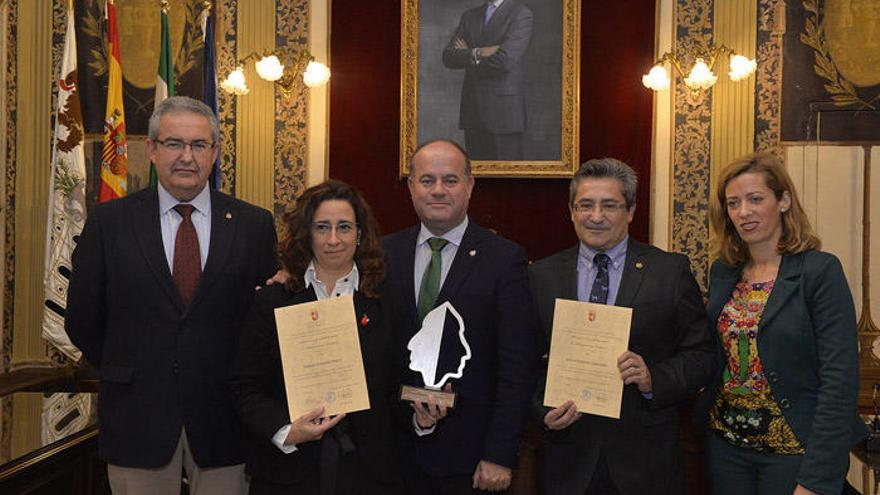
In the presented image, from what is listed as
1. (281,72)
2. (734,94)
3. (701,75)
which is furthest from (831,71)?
(281,72)

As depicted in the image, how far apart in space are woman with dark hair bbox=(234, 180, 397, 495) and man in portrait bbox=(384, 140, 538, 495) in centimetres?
11

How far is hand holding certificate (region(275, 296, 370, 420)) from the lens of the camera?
2.06 metres

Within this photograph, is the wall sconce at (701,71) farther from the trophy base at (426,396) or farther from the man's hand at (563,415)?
the trophy base at (426,396)

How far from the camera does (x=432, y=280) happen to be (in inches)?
93.9

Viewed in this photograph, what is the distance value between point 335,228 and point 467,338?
1.69 ft

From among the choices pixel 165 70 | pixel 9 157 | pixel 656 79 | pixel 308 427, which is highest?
pixel 656 79

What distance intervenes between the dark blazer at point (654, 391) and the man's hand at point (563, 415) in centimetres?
10

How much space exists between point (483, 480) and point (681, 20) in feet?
16.7

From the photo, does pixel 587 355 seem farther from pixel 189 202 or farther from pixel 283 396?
pixel 189 202

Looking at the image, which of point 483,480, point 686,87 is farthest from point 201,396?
point 686,87

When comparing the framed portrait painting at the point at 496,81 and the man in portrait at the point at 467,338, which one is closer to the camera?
the man in portrait at the point at 467,338

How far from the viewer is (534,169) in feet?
20.7

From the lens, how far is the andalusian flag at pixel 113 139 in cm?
497

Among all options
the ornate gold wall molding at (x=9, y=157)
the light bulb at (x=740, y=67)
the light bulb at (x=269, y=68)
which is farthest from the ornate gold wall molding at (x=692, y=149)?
the ornate gold wall molding at (x=9, y=157)
